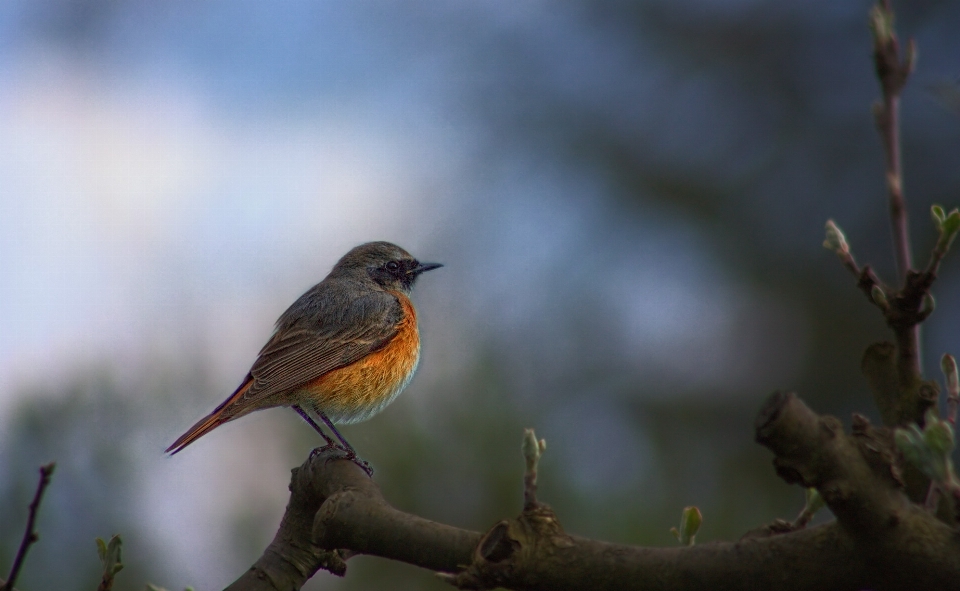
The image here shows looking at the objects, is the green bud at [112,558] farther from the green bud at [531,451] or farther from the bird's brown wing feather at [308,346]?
the bird's brown wing feather at [308,346]

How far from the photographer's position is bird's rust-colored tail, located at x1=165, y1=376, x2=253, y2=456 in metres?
5.12

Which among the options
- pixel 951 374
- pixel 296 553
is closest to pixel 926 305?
pixel 951 374

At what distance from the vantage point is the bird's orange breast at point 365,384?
19.9 feet

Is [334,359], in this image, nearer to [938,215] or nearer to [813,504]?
[813,504]

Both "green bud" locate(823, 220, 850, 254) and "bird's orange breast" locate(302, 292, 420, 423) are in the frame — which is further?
"bird's orange breast" locate(302, 292, 420, 423)

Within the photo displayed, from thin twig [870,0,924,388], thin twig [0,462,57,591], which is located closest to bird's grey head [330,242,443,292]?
thin twig [0,462,57,591]

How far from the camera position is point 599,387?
348 inches

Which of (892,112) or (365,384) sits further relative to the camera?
(365,384)

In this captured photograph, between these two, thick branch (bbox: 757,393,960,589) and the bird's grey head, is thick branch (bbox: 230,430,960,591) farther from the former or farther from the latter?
the bird's grey head

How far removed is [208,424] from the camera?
5250 millimetres

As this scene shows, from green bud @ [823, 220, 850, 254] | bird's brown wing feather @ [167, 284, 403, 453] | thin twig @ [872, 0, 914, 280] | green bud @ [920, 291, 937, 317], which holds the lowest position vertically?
bird's brown wing feather @ [167, 284, 403, 453]

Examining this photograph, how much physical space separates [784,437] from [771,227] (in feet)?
35.5

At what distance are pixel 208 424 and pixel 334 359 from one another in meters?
1.09

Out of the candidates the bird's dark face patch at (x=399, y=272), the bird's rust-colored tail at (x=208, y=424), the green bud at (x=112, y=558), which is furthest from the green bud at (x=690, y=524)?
the bird's dark face patch at (x=399, y=272)
